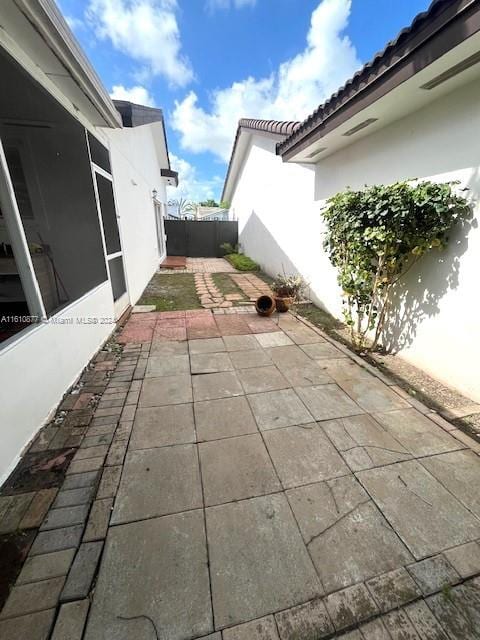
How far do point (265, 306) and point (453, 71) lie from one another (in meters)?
3.59

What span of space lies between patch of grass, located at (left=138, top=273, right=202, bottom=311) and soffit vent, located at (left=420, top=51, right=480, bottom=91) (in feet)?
14.4

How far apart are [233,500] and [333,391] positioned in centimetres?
154

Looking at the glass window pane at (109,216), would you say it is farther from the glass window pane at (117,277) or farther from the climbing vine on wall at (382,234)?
the climbing vine on wall at (382,234)

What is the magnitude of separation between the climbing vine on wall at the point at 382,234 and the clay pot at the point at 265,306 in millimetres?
1427

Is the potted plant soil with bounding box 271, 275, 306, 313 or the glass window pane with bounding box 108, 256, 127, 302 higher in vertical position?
the glass window pane with bounding box 108, 256, 127, 302

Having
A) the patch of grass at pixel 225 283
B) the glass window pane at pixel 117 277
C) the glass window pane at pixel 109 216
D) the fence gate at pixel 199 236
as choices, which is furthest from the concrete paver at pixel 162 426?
the fence gate at pixel 199 236

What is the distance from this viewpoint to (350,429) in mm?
2207

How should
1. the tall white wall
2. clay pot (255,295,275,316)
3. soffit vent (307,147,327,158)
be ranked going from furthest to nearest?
clay pot (255,295,275,316) → the tall white wall → soffit vent (307,147,327,158)

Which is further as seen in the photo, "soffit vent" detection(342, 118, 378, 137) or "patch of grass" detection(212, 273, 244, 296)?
"patch of grass" detection(212, 273, 244, 296)

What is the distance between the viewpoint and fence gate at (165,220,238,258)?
43.3 feet

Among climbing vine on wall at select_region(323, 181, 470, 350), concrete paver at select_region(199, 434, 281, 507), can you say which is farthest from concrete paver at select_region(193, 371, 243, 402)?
climbing vine on wall at select_region(323, 181, 470, 350)

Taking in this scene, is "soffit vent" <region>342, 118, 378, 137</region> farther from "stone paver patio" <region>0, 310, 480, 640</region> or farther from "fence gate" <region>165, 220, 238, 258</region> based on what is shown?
"fence gate" <region>165, 220, 238, 258</region>

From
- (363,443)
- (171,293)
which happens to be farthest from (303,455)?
(171,293)

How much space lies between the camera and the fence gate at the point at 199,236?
43.3ft
